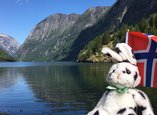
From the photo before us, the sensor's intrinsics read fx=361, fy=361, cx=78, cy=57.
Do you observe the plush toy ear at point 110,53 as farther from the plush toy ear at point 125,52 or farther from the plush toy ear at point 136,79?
the plush toy ear at point 136,79

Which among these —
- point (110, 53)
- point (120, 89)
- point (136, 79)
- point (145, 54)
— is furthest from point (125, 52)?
point (120, 89)

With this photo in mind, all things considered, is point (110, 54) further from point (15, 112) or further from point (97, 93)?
point (97, 93)

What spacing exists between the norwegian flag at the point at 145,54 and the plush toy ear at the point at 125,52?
0.21 metres

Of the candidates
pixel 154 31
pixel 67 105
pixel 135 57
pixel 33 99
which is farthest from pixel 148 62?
pixel 154 31

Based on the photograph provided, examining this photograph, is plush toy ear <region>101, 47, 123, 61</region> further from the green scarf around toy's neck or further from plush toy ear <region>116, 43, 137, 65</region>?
the green scarf around toy's neck

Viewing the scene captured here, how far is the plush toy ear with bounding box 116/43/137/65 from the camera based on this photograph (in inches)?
356

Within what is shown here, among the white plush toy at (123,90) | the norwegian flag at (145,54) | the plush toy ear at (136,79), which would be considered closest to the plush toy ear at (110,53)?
the white plush toy at (123,90)

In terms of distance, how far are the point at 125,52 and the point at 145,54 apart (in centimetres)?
55

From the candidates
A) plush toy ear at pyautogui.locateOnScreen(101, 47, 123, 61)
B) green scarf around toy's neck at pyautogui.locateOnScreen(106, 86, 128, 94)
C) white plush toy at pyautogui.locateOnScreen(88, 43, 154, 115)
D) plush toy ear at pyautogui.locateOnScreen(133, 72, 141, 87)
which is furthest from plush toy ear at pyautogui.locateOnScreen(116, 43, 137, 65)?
green scarf around toy's neck at pyautogui.locateOnScreen(106, 86, 128, 94)

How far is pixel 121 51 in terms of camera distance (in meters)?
9.05

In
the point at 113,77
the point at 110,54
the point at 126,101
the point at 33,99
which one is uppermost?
the point at 110,54

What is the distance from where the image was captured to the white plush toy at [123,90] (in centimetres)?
898

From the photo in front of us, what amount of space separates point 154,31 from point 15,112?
168 m

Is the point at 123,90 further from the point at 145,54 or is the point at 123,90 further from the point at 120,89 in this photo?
the point at 145,54
